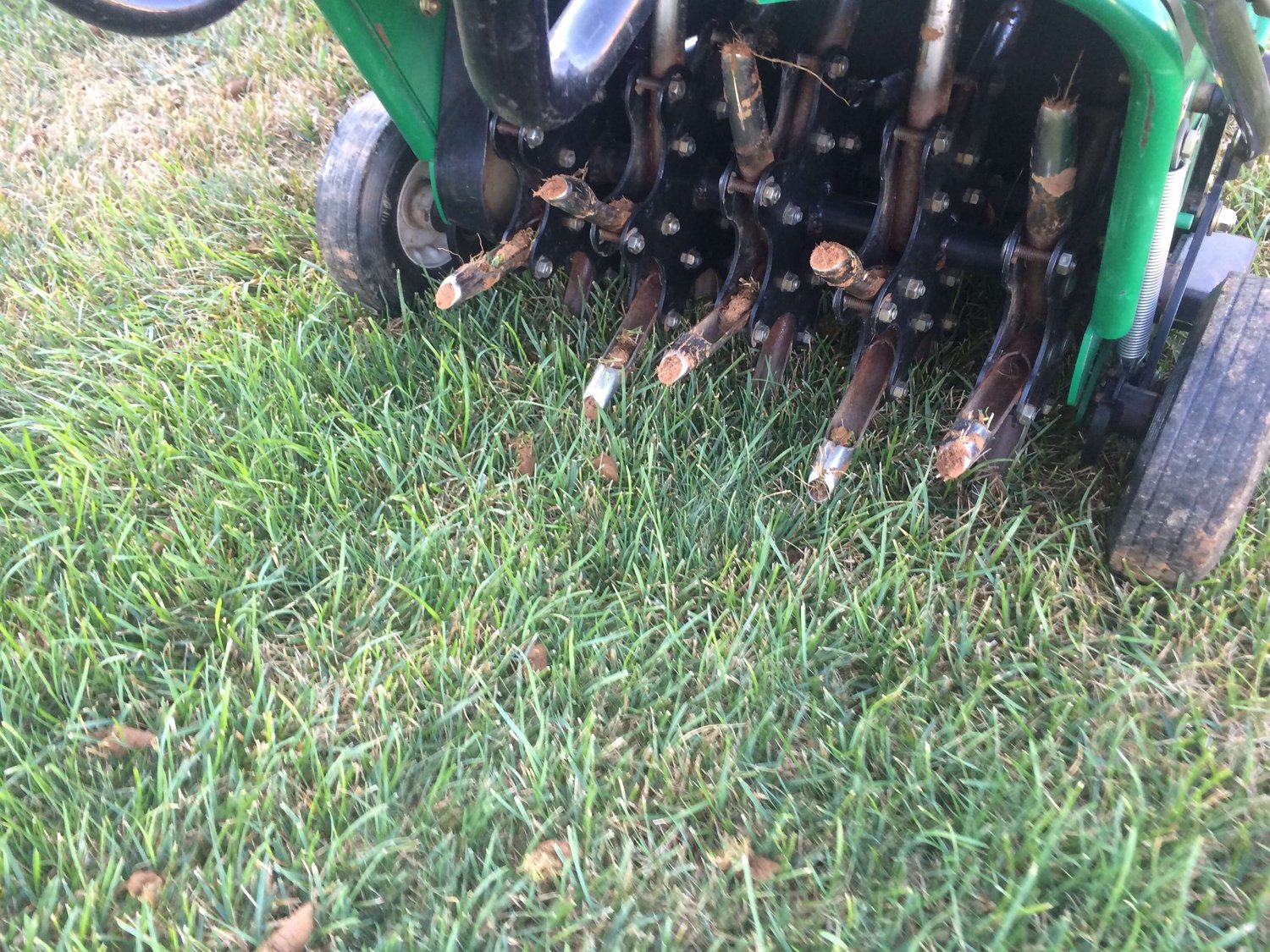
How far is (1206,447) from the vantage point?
161cm

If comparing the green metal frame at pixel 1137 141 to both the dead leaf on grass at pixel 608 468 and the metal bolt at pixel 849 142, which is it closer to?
the metal bolt at pixel 849 142

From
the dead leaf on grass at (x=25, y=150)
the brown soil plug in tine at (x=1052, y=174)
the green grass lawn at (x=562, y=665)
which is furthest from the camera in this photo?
the dead leaf on grass at (x=25, y=150)

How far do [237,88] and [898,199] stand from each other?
262 cm

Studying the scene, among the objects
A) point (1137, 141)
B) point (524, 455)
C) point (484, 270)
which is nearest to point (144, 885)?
point (524, 455)

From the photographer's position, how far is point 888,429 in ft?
6.95

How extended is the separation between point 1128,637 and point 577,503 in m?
1.04

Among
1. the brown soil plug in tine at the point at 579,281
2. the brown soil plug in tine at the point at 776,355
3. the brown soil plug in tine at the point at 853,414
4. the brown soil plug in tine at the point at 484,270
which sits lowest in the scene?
the brown soil plug in tine at the point at 853,414

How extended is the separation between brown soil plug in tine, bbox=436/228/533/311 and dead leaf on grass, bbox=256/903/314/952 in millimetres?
1104

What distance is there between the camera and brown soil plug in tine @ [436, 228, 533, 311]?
194cm

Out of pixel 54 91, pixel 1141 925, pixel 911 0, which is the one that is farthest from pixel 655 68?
pixel 54 91

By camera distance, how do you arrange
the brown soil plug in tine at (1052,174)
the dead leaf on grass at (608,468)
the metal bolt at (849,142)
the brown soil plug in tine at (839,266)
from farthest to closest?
the dead leaf on grass at (608,468)
the metal bolt at (849,142)
the brown soil plug in tine at (839,266)
the brown soil plug in tine at (1052,174)

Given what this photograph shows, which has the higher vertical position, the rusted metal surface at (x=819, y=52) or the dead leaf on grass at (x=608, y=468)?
the rusted metal surface at (x=819, y=52)

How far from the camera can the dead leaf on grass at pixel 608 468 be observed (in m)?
2.02

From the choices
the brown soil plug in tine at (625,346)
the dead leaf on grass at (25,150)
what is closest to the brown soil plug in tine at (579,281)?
the brown soil plug in tine at (625,346)
